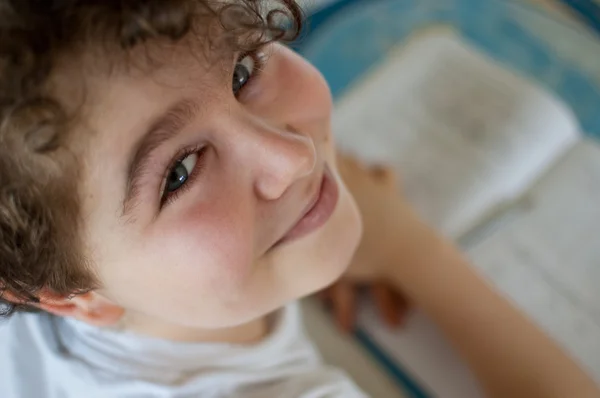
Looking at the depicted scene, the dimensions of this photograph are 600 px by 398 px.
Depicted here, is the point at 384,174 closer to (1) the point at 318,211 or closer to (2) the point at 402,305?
(2) the point at 402,305

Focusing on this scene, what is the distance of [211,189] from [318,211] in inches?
3.9

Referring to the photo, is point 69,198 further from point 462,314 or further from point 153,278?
point 462,314

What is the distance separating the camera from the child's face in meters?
0.29

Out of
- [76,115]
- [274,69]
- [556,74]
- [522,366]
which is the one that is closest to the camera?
[76,115]

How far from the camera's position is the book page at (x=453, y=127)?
0.68m

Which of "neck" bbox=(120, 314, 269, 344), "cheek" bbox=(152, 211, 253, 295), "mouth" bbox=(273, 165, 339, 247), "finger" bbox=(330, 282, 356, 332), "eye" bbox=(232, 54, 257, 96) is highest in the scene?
"eye" bbox=(232, 54, 257, 96)

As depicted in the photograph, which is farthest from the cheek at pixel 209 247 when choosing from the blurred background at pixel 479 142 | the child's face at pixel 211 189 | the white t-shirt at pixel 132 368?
the blurred background at pixel 479 142

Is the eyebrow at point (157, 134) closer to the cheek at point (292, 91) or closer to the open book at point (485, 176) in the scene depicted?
the cheek at point (292, 91)

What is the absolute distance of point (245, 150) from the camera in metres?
0.34

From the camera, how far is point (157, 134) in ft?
0.98

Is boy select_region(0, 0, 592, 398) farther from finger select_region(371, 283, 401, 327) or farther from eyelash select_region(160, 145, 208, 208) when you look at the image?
finger select_region(371, 283, 401, 327)

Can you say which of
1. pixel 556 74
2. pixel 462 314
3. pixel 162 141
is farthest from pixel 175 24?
pixel 556 74

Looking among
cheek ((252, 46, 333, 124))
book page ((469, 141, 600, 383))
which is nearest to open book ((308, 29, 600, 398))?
book page ((469, 141, 600, 383))

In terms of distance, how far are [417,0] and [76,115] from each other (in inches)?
29.8
